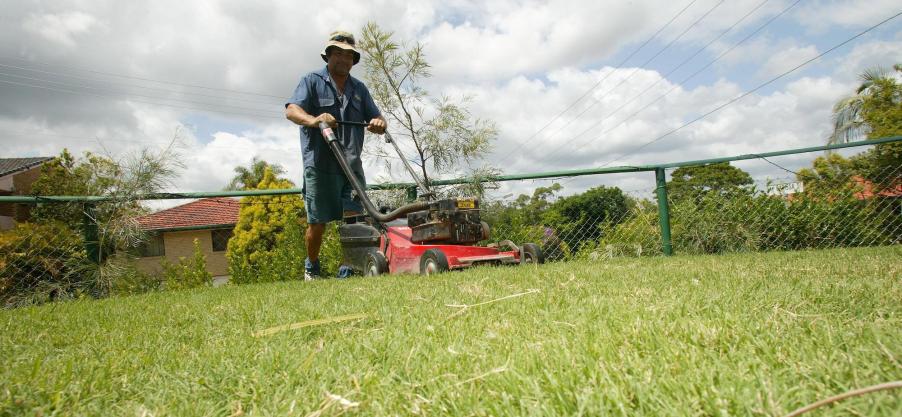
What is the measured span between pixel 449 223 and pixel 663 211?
8.28 ft

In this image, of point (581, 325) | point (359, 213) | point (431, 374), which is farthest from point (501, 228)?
point (431, 374)

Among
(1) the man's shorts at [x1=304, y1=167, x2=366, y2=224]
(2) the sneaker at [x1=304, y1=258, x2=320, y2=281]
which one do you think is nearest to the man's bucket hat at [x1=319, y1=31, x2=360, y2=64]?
(1) the man's shorts at [x1=304, y1=167, x2=366, y2=224]

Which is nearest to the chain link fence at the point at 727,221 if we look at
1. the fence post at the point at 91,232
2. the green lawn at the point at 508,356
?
the green lawn at the point at 508,356

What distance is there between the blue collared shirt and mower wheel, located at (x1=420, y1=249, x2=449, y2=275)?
3.65 feet

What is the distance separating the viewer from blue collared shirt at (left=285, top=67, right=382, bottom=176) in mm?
4406

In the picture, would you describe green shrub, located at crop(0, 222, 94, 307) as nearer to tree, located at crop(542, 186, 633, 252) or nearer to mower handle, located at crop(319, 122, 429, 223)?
mower handle, located at crop(319, 122, 429, 223)

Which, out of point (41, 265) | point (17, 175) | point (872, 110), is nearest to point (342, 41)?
point (41, 265)

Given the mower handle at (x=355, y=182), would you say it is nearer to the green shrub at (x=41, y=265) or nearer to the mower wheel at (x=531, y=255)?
the mower wheel at (x=531, y=255)

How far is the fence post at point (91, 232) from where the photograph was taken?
4.78 metres

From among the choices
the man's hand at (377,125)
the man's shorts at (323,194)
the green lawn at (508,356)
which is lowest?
the green lawn at (508,356)

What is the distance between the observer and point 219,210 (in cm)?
3238

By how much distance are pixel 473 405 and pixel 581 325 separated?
0.65m

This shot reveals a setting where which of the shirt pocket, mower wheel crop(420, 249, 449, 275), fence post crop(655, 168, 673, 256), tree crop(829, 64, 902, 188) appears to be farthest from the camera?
tree crop(829, 64, 902, 188)

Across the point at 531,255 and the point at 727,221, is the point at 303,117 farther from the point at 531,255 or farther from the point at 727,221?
the point at 727,221
